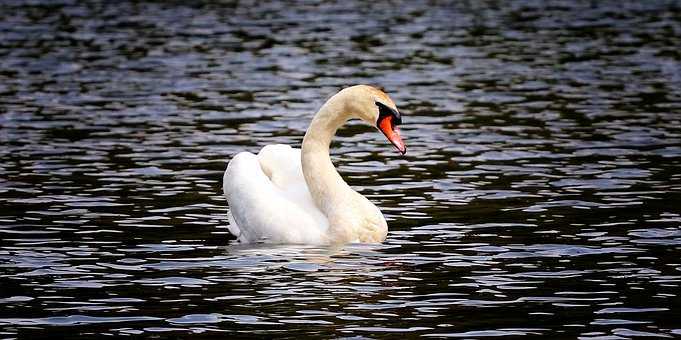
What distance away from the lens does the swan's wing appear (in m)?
16.4

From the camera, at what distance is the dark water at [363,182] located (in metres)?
13.3

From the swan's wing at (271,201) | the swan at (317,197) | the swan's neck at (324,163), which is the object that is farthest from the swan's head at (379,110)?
A: the swan's wing at (271,201)

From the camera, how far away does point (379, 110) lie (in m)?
16.6

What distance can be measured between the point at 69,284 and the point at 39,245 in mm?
2136

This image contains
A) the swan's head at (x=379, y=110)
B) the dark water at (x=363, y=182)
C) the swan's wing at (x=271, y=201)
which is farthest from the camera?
Answer: the swan's head at (x=379, y=110)

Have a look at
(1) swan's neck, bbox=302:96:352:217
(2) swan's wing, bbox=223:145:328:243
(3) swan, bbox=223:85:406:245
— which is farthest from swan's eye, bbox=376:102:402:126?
(2) swan's wing, bbox=223:145:328:243

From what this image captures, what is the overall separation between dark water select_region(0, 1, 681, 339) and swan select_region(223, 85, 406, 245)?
29 centimetres

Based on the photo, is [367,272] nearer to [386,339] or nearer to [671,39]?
[386,339]

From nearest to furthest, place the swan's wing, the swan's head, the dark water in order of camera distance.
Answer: the dark water → the swan's wing → the swan's head

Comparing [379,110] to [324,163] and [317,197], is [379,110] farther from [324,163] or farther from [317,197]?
[317,197]

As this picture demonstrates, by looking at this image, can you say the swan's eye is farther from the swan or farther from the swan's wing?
the swan's wing

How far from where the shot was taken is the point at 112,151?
2431 centimetres

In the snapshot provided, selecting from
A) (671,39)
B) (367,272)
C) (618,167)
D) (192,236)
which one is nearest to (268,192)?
(192,236)

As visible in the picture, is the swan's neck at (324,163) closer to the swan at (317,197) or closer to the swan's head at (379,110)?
the swan at (317,197)
